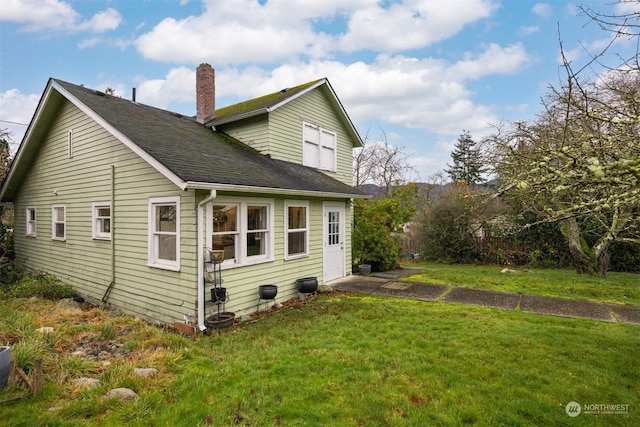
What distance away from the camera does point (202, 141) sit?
8977mm

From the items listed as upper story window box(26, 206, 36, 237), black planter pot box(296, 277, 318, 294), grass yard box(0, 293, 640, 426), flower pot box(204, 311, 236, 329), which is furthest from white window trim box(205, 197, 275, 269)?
upper story window box(26, 206, 36, 237)

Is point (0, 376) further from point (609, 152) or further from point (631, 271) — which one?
point (631, 271)

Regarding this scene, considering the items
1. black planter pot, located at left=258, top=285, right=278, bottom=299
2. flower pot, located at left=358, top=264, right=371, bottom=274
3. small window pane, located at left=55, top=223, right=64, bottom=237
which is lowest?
flower pot, located at left=358, top=264, right=371, bottom=274

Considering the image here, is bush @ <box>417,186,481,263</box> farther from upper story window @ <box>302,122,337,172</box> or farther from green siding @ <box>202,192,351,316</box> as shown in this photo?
green siding @ <box>202,192,351,316</box>

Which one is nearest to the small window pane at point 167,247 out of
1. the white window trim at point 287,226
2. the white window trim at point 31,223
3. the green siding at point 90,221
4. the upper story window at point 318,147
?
the green siding at point 90,221

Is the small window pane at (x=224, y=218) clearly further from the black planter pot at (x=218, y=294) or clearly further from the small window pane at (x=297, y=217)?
the small window pane at (x=297, y=217)

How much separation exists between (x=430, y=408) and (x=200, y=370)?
290cm

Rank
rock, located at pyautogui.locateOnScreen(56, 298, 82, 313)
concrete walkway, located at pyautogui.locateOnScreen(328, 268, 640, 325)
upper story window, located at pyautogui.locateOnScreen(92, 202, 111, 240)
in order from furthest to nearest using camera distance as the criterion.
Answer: upper story window, located at pyautogui.locateOnScreen(92, 202, 111, 240) → rock, located at pyautogui.locateOnScreen(56, 298, 82, 313) → concrete walkway, located at pyautogui.locateOnScreen(328, 268, 640, 325)

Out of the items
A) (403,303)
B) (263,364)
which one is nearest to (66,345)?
(263,364)

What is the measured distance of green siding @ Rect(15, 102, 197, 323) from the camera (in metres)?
6.67

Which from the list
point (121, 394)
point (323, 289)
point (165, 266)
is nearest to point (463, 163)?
point (323, 289)

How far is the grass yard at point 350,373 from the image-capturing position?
132 inches

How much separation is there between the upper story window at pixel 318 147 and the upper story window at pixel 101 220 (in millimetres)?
5816

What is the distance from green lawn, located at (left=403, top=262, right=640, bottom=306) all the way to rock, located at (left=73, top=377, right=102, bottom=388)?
8.90m
